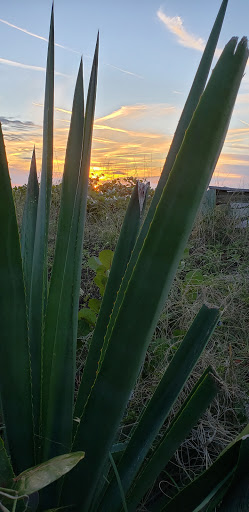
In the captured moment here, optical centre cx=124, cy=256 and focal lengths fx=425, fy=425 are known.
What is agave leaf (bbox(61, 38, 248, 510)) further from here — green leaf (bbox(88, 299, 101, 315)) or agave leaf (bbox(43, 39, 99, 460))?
green leaf (bbox(88, 299, 101, 315))

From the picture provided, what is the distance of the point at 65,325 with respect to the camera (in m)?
0.75

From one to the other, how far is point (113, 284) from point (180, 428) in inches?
12.1

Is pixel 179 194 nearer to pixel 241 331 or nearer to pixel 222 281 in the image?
pixel 241 331

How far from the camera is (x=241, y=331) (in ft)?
8.30

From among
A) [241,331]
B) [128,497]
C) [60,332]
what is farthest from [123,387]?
[241,331]

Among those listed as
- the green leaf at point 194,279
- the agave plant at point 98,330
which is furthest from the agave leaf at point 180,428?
the green leaf at point 194,279

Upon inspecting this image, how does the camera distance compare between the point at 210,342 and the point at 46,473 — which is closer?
the point at 46,473

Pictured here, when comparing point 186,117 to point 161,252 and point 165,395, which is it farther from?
point 165,395

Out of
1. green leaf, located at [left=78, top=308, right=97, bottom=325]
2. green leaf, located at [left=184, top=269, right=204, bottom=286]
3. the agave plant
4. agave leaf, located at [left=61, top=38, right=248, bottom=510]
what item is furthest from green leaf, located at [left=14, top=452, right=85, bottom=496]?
green leaf, located at [left=184, top=269, right=204, bottom=286]

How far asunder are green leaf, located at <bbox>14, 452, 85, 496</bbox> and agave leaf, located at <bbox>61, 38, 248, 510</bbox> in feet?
0.39

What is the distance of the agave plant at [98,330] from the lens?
50 centimetres

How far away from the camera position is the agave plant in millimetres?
495

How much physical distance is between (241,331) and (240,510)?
1908 millimetres

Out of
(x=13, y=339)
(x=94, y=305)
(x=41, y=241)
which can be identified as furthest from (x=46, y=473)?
(x=94, y=305)
